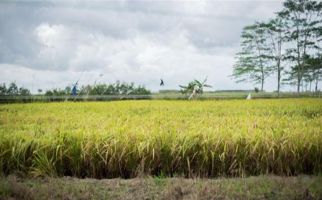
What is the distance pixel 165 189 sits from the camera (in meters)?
3.51

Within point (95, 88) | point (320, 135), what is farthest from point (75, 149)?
point (95, 88)

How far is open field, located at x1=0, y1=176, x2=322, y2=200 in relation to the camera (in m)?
3.43

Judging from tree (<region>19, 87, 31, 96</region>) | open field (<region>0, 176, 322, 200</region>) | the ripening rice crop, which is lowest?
open field (<region>0, 176, 322, 200</region>)

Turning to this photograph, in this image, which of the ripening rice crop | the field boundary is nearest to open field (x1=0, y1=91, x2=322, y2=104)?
the field boundary

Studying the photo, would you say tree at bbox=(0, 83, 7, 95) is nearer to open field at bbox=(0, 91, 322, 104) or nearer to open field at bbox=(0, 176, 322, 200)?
open field at bbox=(0, 91, 322, 104)

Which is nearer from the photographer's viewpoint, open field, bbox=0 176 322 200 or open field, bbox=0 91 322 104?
open field, bbox=0 176 322 200

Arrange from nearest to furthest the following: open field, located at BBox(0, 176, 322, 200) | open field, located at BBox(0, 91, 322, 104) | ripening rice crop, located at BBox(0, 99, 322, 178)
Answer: open field, located at BBox(0, 176, 322, 200) < ripening rice crop, located at BBox(0, 99, 322, 178) < open field, located at BBox(0, 91, 322, 104)

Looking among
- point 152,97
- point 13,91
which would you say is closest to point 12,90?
point 13,91

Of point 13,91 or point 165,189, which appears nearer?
point 165,189

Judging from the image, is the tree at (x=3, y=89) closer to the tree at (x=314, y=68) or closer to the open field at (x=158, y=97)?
the open field at (x=158, y=97)

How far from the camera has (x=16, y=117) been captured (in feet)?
24.6

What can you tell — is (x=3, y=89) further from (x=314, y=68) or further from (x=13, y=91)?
(x=314, y=68)

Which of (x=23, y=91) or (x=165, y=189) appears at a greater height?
(x=23, y=91)

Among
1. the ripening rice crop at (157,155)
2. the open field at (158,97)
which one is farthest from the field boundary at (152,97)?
the ripening rice crop at (157,155)
